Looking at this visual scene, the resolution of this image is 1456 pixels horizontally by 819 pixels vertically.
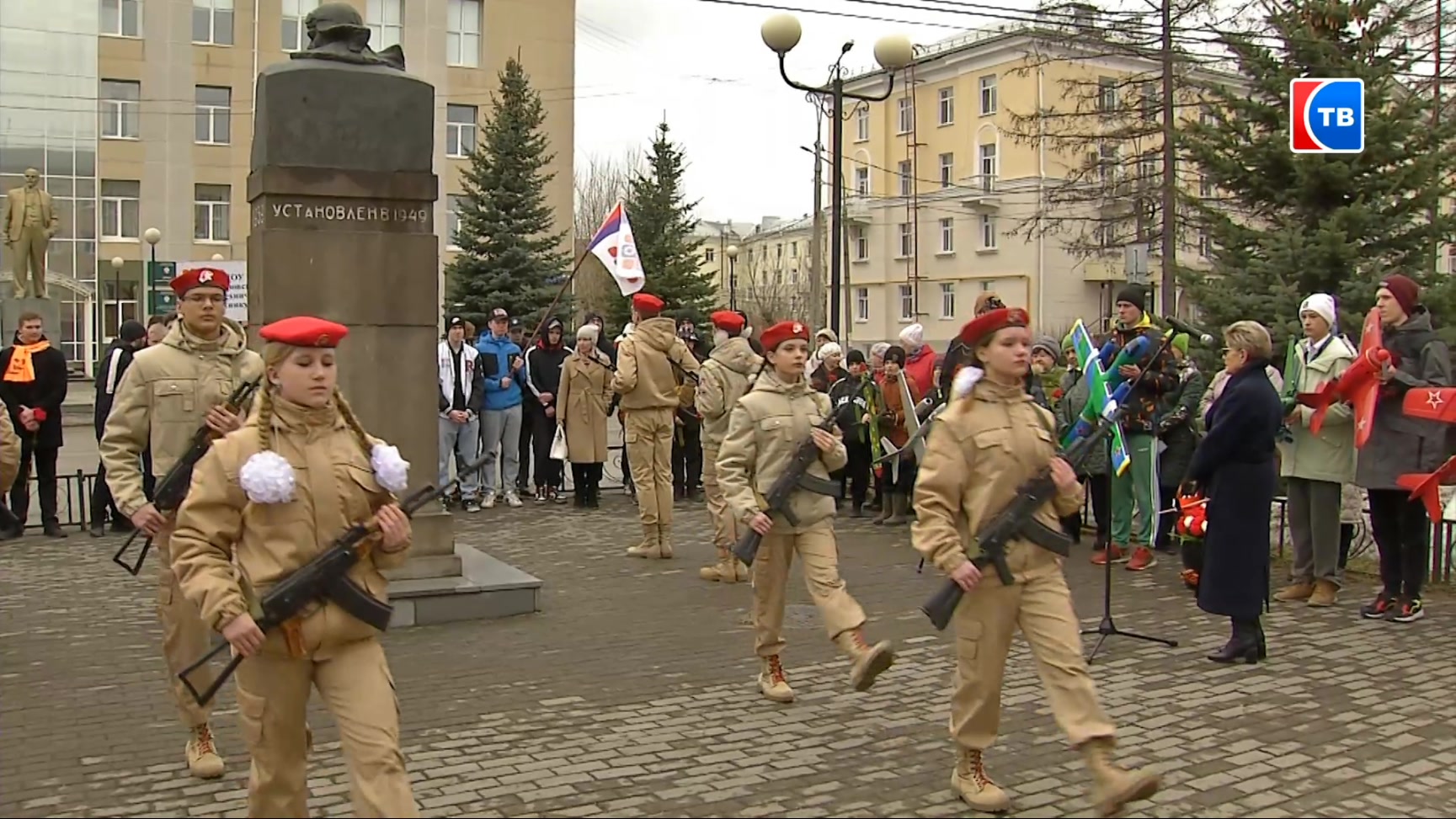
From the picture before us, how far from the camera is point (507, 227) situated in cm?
3525

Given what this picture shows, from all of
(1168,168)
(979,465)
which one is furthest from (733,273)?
(979,465)

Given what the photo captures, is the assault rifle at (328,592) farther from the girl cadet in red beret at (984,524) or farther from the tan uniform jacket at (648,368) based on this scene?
the tan uniform jacket at (648,368)

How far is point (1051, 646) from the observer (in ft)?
17.4

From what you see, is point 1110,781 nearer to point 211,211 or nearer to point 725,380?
point 725,380

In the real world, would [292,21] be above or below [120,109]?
above

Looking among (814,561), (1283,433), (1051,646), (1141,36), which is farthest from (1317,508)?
(1141,36)

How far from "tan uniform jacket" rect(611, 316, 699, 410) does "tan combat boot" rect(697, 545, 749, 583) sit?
201 cm

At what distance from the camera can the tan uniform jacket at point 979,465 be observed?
544cm

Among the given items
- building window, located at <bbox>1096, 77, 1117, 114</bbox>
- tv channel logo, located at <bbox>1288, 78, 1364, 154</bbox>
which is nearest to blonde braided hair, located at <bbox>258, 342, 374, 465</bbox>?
tv channel logo, located at <bbox>1288, 78, 1364, 154</bbox>

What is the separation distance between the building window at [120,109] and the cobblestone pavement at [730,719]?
38984mm

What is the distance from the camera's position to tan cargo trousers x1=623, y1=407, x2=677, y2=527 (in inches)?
476

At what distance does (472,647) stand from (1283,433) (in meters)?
5.82

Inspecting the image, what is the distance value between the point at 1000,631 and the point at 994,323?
4.07ft

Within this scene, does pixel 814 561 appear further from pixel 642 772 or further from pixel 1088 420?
pixel 1088 420
